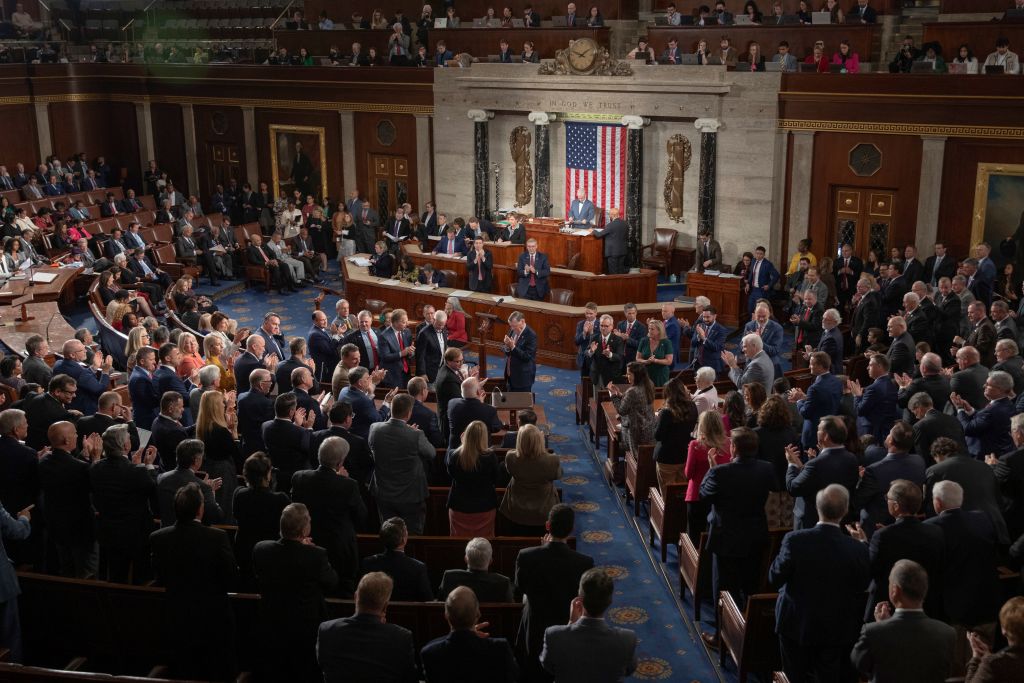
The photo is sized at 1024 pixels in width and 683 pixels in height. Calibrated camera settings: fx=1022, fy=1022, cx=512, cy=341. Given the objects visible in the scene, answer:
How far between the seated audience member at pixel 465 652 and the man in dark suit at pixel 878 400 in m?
4.89

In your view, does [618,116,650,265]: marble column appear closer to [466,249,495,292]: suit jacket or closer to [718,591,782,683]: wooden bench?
[466,249,495,292]: suit jacket

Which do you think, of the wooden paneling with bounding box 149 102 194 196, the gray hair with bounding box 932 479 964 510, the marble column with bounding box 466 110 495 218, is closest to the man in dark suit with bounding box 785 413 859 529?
the gray hair with bounding box 932 479 964 510

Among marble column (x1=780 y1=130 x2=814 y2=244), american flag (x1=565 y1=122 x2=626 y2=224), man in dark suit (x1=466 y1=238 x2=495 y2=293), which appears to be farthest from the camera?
american flag (x1=565 y1=122 x2=626 y2=224)

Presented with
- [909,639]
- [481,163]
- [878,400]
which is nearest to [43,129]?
[481,163]

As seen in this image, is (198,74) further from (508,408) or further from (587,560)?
(587,560)

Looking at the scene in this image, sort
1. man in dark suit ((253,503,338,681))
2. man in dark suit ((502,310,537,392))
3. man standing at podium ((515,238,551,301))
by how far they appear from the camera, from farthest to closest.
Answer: man standing at podium ((515,238,551,301)) → man in dark suit ((502,310,537,392)) → man in dark suit ((253,503,338,681))

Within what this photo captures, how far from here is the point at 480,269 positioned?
1595cm

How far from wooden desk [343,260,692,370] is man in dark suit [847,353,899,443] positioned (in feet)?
18.6

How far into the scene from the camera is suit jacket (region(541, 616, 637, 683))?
15.3ft

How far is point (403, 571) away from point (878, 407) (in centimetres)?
481

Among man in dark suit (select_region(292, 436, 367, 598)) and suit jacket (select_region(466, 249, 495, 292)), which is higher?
man in dark suit (select_region(292, 436, 367, 598))

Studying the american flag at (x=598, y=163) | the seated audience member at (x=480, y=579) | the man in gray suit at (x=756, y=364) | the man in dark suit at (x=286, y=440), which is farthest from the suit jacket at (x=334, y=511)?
the american flag at (x=598, y=163)

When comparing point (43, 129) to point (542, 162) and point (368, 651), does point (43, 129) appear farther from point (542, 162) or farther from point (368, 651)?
point (368, 651)

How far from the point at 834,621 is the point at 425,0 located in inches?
784
